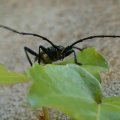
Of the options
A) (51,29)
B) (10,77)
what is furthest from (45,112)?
(51,29)

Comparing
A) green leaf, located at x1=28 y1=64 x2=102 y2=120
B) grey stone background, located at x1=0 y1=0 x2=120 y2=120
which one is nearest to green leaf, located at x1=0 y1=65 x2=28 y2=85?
green leaf, located at x1=28 y1=64 x2=102 y2=120

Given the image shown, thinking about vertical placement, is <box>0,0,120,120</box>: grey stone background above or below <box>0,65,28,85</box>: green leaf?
above

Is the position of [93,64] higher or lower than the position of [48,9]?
lower

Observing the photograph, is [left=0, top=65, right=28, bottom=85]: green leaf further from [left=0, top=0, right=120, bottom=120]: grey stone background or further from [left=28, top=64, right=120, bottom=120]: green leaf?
[left=0, top=0, right=120, bottom=120]: grey stone background

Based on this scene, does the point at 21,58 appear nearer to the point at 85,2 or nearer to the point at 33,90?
the point at 85,2

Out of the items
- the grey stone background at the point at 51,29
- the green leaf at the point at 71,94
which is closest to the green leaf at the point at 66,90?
the green leaf at the point at 71,94

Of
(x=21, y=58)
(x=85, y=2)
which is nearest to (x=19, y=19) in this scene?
(x=85, y=2)
